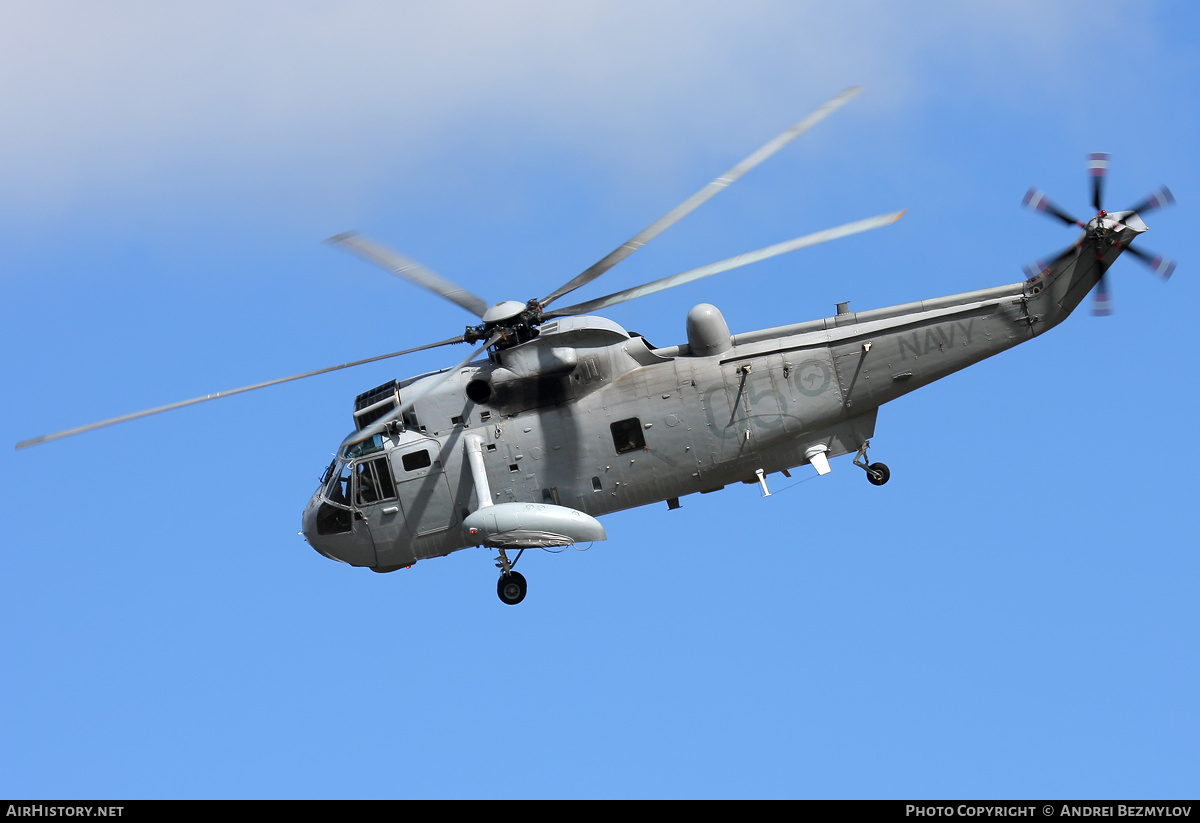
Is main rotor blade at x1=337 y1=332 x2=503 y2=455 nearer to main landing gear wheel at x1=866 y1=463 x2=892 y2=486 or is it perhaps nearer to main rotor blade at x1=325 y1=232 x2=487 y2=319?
main rotor blade at x1=325 y1=232 x2=487 y2=319

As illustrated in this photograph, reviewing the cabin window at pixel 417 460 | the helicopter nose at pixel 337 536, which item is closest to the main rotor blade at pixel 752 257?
the cabin window at pixel 417 460

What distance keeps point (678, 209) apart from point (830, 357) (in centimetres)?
516

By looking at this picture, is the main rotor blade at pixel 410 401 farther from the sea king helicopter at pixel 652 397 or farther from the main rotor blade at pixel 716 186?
the main rotor blade at pixel 716 186

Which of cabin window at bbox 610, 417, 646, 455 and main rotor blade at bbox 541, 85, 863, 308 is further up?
main rotor blade at bbox 541, 85, 863, 308

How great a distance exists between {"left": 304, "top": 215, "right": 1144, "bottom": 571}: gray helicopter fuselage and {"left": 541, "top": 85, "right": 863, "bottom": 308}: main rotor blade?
2308 millimetres

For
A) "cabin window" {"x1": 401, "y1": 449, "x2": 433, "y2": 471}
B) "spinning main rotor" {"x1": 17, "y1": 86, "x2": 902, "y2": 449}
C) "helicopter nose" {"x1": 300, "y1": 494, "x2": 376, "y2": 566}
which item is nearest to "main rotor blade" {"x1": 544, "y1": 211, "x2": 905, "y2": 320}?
"spinning main rotor" {"x1": 17, "y1": 86, "x2": 902, "y2": 449}

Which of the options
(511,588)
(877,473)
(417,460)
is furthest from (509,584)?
(877,473)

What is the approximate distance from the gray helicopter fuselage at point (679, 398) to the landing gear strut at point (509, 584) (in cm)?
117

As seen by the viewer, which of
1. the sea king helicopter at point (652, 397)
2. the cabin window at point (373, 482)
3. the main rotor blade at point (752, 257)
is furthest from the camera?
the cabin window at point (373, 482)

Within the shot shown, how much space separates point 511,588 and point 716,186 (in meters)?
10.6

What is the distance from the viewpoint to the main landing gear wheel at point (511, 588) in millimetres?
35156

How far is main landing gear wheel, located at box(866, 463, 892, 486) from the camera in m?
35.2

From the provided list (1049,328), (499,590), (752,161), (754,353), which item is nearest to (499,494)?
(499,590)
